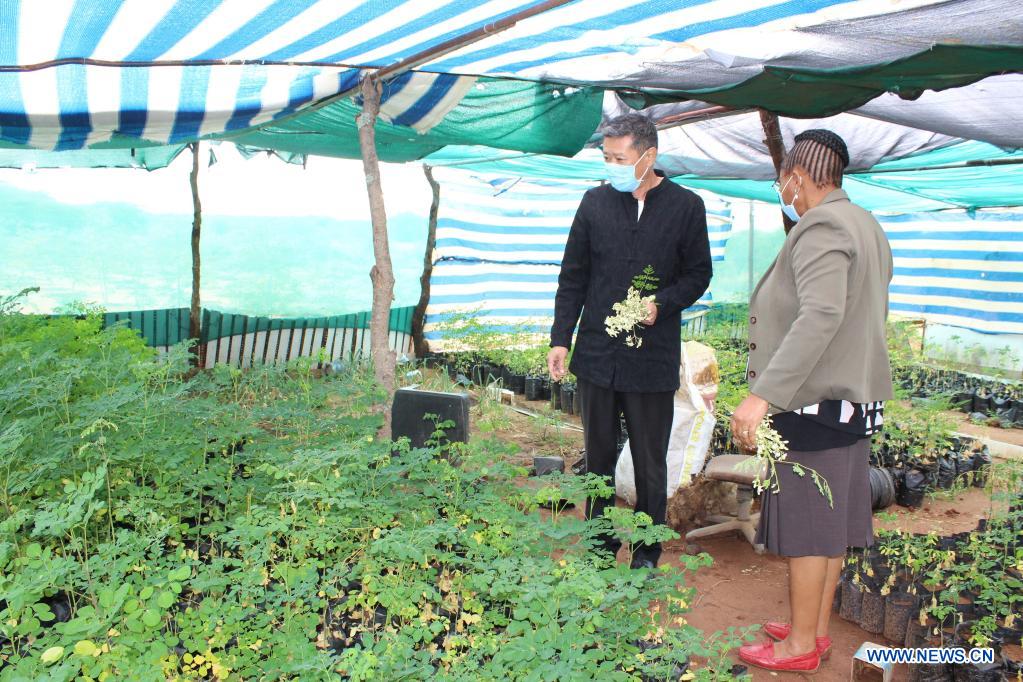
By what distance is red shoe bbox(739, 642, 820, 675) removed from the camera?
2.65m

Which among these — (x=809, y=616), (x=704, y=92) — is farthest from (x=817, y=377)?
(x=704, y=92)

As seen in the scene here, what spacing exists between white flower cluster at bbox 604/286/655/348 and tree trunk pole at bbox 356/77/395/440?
4.71 feet

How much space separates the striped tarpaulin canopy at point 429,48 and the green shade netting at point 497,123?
29 cm

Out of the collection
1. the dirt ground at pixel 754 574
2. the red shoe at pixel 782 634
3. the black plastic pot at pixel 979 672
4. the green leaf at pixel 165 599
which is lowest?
the dirt ground at pixel 754 574

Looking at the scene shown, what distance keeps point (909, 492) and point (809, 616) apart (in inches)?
112

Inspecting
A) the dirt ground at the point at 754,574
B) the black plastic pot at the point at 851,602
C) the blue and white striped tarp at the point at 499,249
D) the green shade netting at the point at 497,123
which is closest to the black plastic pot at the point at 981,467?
the dirt ground at the point at 754,574

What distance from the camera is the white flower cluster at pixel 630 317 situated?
2926 mm

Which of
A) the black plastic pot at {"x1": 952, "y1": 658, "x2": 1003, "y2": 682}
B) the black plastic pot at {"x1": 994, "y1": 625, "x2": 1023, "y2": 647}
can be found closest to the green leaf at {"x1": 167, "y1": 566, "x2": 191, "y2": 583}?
the black plastic pot at {"x1": 952, "y1": 658, "x2": 1003, "y2": 682}

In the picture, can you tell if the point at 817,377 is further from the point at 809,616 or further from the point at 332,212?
the point at 332,212

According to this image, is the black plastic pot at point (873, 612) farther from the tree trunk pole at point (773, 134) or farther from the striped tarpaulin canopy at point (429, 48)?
the tree trunk pole at point (773, 134)

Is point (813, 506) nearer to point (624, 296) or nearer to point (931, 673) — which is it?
point (931, 673)

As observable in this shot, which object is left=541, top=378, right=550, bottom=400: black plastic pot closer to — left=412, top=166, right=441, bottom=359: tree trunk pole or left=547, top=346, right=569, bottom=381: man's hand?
left=412, top=166, right=441, bottom=359: tree trunk pole

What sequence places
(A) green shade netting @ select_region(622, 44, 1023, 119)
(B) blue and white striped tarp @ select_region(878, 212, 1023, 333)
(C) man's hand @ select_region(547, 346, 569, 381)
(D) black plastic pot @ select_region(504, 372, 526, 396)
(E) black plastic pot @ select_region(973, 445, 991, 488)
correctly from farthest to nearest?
(B) blue and white striped tarp @ select_region(878, 212, 1023, 333)
(D) black plastic pot @ select_region(504, 372, 526, 396)
(E) black plastic pot @ select_region(973, 445, 991, 488)
(C) man's hand @ select_region(547, 346, 569, 381)
(A) green shade netting @ select_region(622, 44, 1023, 119)

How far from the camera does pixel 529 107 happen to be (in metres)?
4.54
